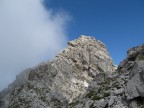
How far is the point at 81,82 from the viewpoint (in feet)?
493

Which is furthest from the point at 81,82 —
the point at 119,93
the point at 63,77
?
the point at 119,93

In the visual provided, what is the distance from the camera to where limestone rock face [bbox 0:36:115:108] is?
123 meters

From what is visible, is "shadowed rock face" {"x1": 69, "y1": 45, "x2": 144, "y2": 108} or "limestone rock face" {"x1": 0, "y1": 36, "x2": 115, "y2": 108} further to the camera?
"limestone rock face" {"x1": 0, "y1": 36, "x2": 115, "y2": 108}

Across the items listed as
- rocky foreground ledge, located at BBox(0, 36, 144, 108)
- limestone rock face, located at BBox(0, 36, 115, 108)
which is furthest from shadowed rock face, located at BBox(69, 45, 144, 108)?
limestone rock face, located at BBox(0, 36, 115, 108)

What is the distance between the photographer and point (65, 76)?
144625 millimetres

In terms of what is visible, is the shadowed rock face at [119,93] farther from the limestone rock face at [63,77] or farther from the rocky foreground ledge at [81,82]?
the limestone rock face at [63,77]

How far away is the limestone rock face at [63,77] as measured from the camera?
12275 centimetres

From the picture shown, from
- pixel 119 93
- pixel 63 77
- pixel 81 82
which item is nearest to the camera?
pixel 119 93

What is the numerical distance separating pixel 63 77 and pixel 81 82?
11750mm

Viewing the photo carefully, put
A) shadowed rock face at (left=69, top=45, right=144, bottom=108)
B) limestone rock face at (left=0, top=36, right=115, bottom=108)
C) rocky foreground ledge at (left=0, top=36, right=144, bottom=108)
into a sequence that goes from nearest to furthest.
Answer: shadowed rock face at (left=69, top=45, right=144, bottom=108)
rocky foreground ledge at (left=0, top=36, right=144, bottom=108)
limestone rock face at (left=0, top=36, right=115, bottom=108)

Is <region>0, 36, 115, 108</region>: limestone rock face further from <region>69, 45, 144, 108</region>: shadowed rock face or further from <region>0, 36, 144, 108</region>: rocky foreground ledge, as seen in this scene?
<region>69, 45, 144, 108</region>: shadowed rock face

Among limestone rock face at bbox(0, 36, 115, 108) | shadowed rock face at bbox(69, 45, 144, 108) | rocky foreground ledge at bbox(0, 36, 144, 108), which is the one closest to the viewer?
shadowed rock face at bbox(69, 45, 144, 108)

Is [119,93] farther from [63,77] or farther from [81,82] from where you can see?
[81,82]

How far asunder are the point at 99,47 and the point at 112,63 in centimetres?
1163
